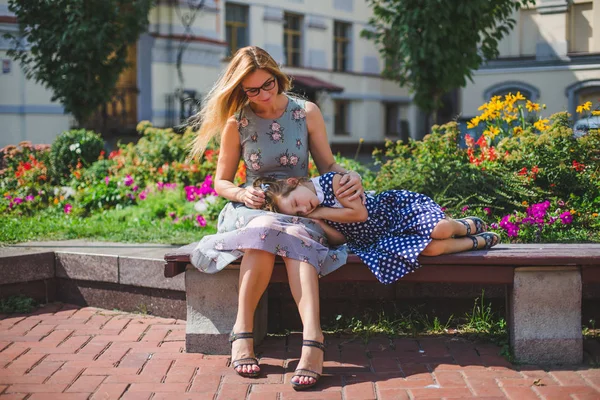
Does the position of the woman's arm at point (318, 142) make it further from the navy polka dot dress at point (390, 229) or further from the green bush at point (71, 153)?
the green bush at point (71, 153)

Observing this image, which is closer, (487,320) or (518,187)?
(487,320)

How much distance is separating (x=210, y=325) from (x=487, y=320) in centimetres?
156

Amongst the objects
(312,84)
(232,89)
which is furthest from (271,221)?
(312,84)

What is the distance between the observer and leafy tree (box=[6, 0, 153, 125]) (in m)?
10.6

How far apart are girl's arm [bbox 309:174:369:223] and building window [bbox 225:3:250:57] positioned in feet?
62.3

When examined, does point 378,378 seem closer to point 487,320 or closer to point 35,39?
point 487,320

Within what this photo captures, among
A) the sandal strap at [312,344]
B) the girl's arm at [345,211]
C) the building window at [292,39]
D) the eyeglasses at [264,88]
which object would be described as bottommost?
the sandal strap at [312,344]

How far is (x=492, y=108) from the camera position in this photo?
630cm

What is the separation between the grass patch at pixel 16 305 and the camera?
189 inches

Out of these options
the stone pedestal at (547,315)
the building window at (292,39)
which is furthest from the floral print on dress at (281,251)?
the building window at (292,39)

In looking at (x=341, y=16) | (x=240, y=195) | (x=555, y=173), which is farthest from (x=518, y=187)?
(x=341, y=16)

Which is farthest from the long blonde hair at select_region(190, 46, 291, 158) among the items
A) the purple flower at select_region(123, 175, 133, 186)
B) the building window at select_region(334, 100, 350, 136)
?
the building window at select_region(334, 100, 350, 136)

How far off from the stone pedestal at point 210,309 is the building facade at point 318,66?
4722 mm

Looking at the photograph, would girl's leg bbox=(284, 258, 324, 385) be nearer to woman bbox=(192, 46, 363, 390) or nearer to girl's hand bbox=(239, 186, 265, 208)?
woman bbox=(192, 46, 363, 390)
